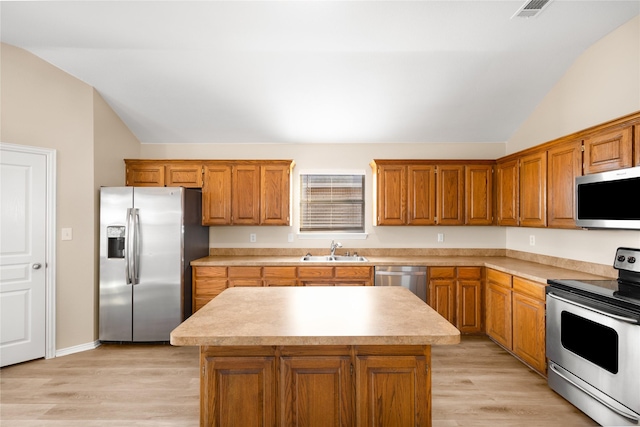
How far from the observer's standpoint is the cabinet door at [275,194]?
14.7ft

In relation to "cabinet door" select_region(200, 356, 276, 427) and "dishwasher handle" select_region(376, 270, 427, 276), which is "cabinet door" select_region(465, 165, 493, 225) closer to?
"dishwasher handle" select_region(376, 270, 427, 276)

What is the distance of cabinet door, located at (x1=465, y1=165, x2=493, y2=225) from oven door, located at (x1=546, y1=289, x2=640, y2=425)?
5.66ft

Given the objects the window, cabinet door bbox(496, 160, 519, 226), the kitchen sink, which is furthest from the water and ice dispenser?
cabinet door bbox(496, 160, 519, 226)

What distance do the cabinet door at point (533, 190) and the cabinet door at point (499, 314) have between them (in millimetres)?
819

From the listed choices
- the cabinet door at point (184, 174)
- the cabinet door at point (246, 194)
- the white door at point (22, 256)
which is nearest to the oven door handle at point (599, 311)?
the cabinet door at point (246, 194)

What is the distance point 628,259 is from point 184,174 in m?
4.69

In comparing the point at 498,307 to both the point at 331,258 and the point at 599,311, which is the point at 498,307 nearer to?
the point at 599,311

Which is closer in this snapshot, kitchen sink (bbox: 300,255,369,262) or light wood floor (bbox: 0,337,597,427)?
light wood floor (bbox: 0,337,597,427)

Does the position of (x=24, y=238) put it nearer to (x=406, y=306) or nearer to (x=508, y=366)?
(x=406, y=306)

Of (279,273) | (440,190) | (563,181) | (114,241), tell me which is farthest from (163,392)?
(563,181)

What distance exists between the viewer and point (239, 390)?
1.74 metres

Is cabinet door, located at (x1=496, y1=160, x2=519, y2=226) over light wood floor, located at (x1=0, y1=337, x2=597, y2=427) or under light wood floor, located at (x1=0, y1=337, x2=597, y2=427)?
over

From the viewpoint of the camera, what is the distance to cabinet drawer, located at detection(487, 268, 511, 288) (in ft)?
11.8

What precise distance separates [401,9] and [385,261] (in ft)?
8.69
